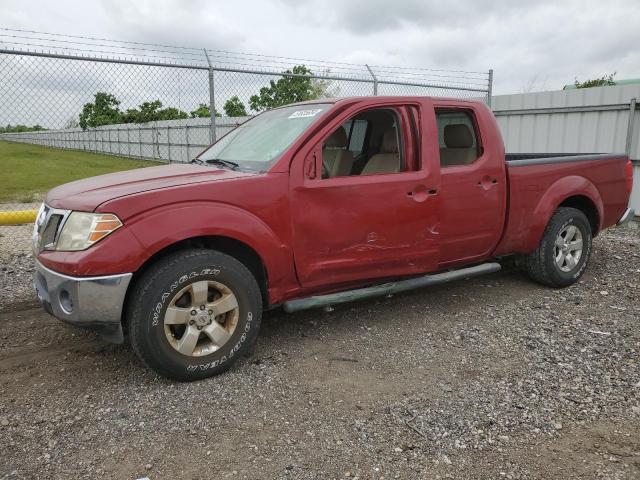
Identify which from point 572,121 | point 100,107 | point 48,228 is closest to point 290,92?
point 100,107

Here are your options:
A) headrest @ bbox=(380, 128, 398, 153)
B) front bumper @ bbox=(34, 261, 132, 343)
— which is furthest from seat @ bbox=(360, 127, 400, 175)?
front bumper @ bbox=(34, 261, 132, 343)

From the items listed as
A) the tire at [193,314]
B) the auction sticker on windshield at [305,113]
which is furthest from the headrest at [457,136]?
the tire at [193,314]

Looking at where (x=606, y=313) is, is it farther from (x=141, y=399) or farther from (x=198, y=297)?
(x=141, y=399)

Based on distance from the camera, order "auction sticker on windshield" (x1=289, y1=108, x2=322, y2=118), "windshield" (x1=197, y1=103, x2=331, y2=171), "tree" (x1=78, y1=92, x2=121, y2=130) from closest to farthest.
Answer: "windshield" (x1=197, y1=103, x2=331, y2=171), "auction sticker on windshield" (x1=289, y1=108, x2=322, y2=118), "tree" (x1=78, y1=92, x2=121, y2=130)

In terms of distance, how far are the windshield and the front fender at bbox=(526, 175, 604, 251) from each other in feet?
7.53

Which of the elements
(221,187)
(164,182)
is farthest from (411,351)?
(164,182)

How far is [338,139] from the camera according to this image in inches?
164

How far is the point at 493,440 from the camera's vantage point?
8.83 ft

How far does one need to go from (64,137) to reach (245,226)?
36.4 meters

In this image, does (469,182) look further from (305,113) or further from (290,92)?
(290,92)

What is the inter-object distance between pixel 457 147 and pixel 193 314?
9.06 feet

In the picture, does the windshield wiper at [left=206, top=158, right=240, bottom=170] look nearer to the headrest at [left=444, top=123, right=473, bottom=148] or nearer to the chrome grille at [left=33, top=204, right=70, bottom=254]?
the chrome grille at [left=33, top=204, right=70, bottom=254]

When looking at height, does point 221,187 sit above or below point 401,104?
below

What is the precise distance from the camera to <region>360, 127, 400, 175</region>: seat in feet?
13.6
